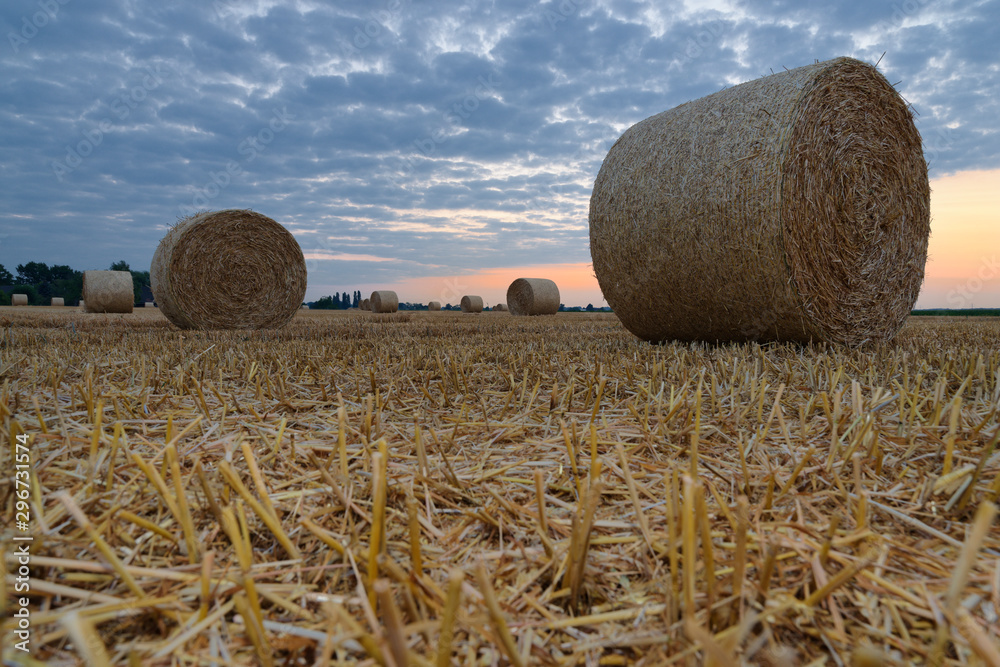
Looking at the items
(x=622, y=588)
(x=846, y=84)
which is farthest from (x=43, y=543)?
(x=846, y=84)

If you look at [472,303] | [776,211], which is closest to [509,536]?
[776,211]

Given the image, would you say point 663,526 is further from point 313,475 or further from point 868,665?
point 313,475

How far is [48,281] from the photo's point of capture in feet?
166

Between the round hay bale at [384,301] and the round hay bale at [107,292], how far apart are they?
24.5ft

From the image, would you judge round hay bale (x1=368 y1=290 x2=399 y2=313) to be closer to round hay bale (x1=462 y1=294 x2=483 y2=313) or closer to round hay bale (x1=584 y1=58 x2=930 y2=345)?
round hay bale (x1=462 y1=294 x2=483 y2=313)

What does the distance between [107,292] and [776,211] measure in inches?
664

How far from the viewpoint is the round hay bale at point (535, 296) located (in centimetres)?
1491

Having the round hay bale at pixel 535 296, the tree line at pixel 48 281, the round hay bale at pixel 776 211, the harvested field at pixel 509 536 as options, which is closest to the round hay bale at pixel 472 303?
the round hay bale at pixel 535 296

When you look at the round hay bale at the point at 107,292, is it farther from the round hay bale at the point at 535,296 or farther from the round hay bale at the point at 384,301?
the round hay bale at the point at 535,296

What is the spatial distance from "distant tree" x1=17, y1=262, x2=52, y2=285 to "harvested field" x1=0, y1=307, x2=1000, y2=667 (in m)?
62.7

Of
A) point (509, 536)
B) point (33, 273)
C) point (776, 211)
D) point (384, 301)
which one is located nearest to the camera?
point (509, 536)

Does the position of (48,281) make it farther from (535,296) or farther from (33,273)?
(535,296)

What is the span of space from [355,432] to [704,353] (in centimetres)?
292

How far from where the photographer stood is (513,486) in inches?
61.9
